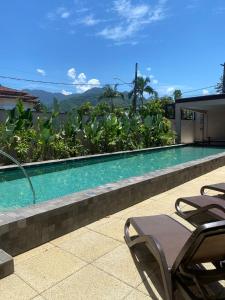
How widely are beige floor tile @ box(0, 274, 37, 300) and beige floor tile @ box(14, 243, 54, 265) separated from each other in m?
0.40

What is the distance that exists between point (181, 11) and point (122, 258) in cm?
1457

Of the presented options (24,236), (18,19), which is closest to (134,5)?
(18,19)

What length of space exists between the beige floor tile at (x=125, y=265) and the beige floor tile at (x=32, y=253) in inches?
28.6

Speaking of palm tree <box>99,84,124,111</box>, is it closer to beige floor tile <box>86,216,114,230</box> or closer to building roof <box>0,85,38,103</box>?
building roof <box>0,85,38,103</box>

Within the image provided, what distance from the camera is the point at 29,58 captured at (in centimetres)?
2914

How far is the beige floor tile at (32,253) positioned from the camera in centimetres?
336

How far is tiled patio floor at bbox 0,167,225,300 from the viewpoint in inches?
107

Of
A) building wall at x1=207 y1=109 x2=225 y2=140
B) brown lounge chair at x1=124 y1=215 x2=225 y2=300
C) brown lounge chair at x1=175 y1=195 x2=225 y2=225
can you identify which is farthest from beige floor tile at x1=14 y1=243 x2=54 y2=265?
building wall at x1=207 y1=109 x2=225 y2=140

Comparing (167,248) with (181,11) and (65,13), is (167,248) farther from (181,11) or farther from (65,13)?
(65,13)

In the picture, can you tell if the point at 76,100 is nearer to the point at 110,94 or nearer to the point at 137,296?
the point at 110,94

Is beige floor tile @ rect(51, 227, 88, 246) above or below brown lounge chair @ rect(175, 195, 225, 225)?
below

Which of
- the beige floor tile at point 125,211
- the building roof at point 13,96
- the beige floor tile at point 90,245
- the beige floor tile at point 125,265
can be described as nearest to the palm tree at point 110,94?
the building roof at point 13,96

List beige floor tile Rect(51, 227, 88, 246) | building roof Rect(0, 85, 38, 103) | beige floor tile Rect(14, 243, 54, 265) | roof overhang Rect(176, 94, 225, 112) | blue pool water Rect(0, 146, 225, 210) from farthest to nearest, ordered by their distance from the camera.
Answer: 1. building roof Rect(0, 85, 38, 103)
2. roof overhang Rect(176, 94, 225, 112)
3. blue pool water Rect(0, 146, 225, 210)
4. beige floor tile Rect(51, 227, 88, 246)
5. beige floor tile Rect(14, 243, 54, 265)

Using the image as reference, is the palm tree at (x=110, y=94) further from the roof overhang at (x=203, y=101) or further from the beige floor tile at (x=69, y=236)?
the beige floor tile at (x=69, y=236)
